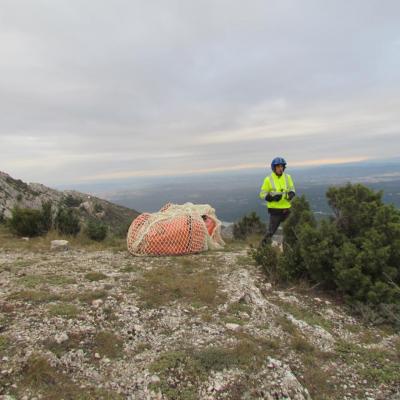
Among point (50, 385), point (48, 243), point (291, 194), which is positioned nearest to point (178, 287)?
point (50, 385)

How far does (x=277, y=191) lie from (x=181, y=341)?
548 centimetres

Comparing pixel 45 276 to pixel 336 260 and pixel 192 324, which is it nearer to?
pixel 192 324

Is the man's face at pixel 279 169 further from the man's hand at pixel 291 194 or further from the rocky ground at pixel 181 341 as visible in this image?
the rocky ground at pixel 181 341

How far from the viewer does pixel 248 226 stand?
1352cm

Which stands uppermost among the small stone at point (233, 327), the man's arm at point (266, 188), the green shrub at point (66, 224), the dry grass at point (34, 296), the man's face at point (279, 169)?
the man's face at point (279, 169)

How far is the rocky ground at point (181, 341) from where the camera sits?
10.2 feet

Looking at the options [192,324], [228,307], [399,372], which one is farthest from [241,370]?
[399,372]

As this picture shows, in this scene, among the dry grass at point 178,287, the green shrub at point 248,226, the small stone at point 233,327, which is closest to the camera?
the small stone at point 233,327

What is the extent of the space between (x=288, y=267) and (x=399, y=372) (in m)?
2.90

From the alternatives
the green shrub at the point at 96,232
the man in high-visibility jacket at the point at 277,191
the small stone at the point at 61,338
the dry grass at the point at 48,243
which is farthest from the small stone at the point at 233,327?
the green shrub at the point at 96,232

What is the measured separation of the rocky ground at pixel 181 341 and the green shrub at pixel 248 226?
7.05m

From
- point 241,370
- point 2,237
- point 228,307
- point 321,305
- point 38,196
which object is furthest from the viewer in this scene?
point 38,196

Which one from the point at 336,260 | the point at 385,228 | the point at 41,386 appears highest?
the point at 385,228

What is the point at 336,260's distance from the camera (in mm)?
5598
